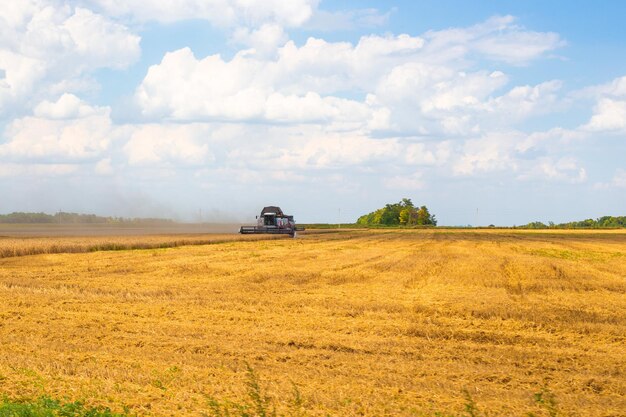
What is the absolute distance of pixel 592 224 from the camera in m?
174

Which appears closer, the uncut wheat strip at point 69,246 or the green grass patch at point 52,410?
the green grass patch at point 52,410

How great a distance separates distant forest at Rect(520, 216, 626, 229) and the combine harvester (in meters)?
93.3

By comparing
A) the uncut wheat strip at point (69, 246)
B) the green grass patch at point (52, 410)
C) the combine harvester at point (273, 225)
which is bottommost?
the green grass patch at point (52, 410)

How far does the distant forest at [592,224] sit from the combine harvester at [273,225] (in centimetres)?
9333

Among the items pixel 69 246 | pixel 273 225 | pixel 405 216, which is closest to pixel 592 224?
pixel 405 216

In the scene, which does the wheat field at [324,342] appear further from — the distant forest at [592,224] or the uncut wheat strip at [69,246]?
the distant forest at [592,224]

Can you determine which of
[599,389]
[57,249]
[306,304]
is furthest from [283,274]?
[57,249]

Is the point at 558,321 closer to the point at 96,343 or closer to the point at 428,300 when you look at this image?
the point at 428,300

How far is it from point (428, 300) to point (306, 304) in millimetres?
3772

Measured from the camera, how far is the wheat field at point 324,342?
34.7 feet

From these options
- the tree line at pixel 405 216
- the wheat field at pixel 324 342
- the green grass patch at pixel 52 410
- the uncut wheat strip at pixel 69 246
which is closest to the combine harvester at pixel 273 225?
the uncut wheat strip at pixel 69 246

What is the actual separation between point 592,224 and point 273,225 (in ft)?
388

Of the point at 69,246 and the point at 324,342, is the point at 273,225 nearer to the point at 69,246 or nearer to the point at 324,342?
the point at 69,246

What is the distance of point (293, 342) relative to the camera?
14.7 meters
